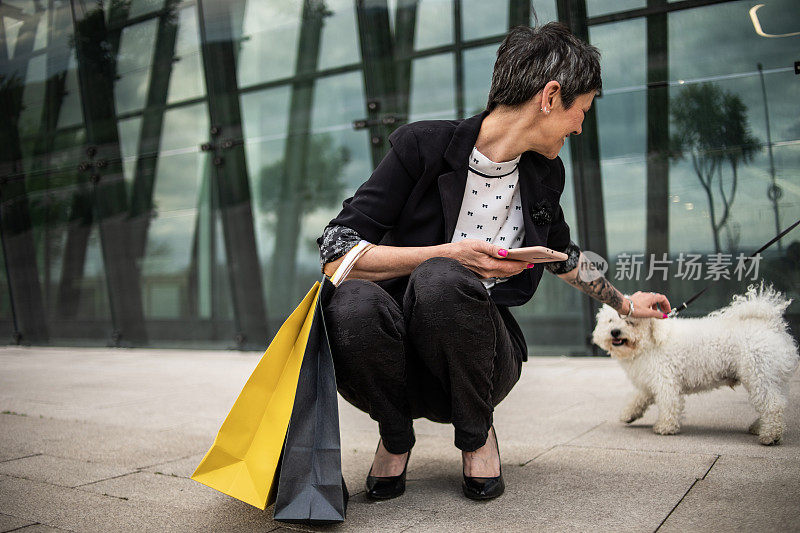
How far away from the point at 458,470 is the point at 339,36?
20.7ft

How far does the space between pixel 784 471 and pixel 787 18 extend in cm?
499

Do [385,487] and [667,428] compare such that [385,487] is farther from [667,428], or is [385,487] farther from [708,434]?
[708,434]

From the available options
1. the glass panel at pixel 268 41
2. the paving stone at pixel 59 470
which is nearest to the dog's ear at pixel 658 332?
the paving stone at pixel 59 470

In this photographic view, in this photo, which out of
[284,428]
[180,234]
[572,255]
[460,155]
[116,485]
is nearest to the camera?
[284,428]

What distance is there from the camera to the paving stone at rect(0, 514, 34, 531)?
6.35 feet

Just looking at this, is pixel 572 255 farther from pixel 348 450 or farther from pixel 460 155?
pixel 348 450

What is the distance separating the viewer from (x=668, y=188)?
6.36 m

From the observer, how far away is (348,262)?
6.68ft

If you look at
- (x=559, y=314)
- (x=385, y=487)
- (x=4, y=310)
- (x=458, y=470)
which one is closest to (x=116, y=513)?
(x=385, y=487)

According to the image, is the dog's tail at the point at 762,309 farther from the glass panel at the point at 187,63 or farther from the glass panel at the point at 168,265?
the glass panel at the point at 187,63

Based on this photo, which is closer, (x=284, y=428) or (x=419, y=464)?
(x=284, y=428)

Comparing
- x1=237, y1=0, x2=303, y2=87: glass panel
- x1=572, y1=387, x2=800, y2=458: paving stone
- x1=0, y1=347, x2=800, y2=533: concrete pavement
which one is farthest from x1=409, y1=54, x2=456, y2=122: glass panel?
x1=572, y1=387, x2=800, y2=458: paving stone

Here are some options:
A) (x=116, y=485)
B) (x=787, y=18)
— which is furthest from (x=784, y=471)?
(x=787, y=18)

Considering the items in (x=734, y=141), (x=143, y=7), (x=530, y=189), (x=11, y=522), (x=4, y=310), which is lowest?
(x=4, y=310)
